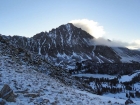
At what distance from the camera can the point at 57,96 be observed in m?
21.8

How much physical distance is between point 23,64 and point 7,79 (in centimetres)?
1037

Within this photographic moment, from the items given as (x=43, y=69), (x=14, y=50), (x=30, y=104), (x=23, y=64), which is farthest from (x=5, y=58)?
(x=30, y=104)

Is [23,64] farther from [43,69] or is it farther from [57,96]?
[57,96]

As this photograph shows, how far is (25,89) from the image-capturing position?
20.8 m

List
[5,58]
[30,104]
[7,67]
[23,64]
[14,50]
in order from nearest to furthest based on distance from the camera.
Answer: [30,104], [7,67], [5,58], [23,64], [14,50]

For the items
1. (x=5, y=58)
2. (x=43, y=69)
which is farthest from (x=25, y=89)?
(x=43, y=69)

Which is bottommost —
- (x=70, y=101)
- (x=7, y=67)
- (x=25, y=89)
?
(x=70, y=101)

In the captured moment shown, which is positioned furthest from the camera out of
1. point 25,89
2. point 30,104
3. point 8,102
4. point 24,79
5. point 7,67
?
point 7,67

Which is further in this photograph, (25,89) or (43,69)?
(43,69)

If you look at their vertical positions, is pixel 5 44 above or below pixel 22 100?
above

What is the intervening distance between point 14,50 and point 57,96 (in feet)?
56.1

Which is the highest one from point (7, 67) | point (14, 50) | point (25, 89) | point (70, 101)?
point (14, 50)

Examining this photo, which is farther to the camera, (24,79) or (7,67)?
(7,67)

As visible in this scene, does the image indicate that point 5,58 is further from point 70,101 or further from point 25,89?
point 70,101
